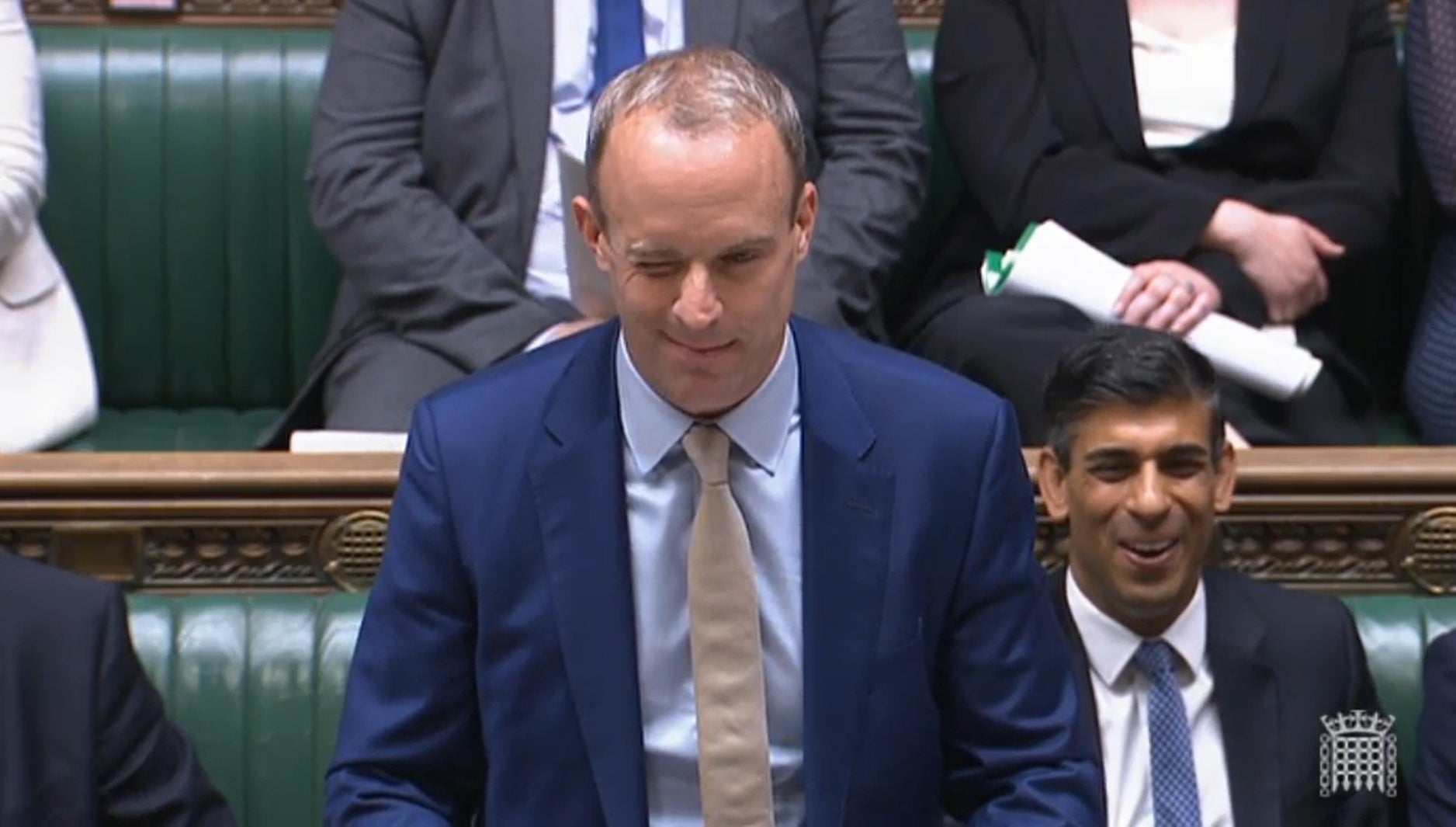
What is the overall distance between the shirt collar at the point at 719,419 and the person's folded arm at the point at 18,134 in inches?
44.0

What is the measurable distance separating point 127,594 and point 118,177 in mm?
667

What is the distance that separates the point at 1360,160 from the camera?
2.36m

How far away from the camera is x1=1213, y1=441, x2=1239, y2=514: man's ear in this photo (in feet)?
6.01

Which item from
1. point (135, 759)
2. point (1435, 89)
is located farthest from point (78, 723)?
point (1435, 89)

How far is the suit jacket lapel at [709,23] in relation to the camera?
226 centimetres

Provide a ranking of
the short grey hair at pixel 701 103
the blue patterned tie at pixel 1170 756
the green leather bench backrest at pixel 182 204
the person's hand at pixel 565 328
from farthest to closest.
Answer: the green leather bench backrest at pixel 182 204 → the person's hand at pixel 565 328 → the blue patterned tie at pixel 1170 756 → the short grey hair at pixel 701 103

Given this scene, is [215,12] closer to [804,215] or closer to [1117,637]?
[1117,637]

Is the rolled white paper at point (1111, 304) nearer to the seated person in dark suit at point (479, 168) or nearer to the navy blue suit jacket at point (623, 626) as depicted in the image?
the seated person in dark suit at point (479, 168)

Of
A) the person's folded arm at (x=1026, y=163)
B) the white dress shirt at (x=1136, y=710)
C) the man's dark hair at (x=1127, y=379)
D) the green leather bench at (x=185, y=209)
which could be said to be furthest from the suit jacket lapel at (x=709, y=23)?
the white dress shirt at (x=1136, y=710)

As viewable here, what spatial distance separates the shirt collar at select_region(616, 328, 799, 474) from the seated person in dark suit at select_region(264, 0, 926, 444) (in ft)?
3.03

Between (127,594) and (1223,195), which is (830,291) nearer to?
(1223,195)

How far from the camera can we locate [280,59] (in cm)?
252

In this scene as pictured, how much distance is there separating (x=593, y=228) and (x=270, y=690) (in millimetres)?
789

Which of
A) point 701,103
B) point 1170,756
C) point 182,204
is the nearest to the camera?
point 701,103
